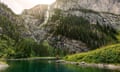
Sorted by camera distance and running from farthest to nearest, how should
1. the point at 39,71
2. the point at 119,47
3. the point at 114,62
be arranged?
1. the point at 119,47
2. the point at 114,62
3. the point at 39,71

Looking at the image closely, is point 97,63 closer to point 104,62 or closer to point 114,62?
point 104,62

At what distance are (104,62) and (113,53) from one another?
9.86 metres

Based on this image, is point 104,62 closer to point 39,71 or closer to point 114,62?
point 114,62

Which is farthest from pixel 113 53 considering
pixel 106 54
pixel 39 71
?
pixel 39 71

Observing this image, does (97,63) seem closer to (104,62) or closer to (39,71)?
(104,62)

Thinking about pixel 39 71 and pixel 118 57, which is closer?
pixel 39 71

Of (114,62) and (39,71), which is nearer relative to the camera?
(39,71)

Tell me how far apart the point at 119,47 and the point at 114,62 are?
1816 cm

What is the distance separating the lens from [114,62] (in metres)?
184

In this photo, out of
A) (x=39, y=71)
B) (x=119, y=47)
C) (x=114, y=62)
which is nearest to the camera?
(x=39, y=71)

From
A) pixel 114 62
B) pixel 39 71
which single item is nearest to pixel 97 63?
pixel 114 62

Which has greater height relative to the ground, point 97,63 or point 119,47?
point 119,47

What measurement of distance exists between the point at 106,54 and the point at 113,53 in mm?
6980

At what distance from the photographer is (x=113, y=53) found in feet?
638
